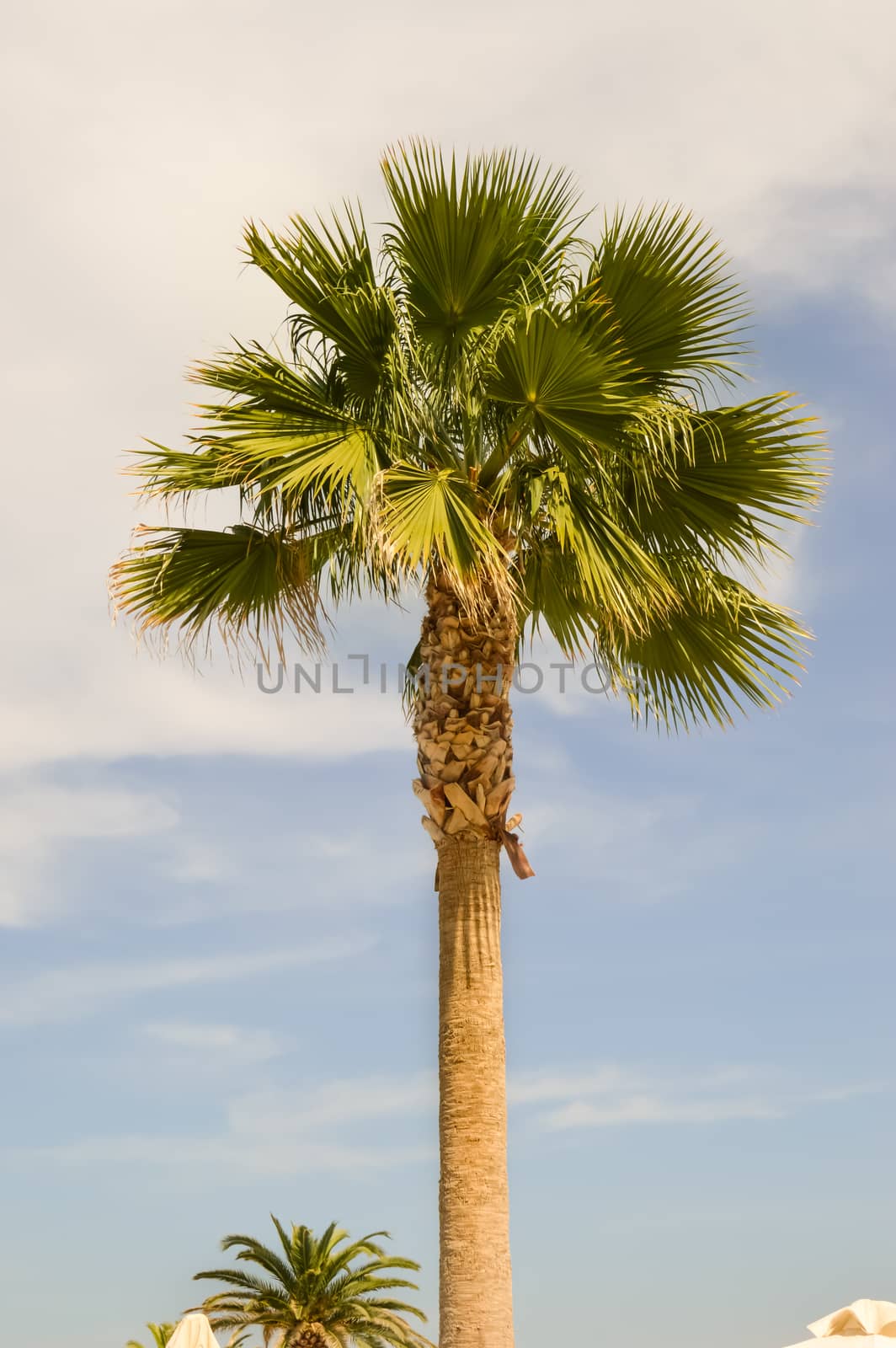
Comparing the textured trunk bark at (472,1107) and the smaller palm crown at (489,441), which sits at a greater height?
the smaller palm crown at (489,441)

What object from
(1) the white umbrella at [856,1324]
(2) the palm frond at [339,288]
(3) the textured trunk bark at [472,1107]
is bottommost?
(1) the white umbrella at [856,1324]

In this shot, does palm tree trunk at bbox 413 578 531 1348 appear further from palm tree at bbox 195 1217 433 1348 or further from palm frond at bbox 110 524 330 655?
palm tree at bbox 195 1217 433 1348

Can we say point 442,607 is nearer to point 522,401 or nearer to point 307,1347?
point 522,401

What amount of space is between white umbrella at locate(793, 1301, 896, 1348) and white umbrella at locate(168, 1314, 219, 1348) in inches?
389

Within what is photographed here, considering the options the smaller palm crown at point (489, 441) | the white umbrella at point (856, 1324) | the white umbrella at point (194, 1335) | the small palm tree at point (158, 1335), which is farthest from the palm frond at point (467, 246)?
the small palm tree at point (158, 1335)

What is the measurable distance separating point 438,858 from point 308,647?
208 centimetres

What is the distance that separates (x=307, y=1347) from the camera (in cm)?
2455

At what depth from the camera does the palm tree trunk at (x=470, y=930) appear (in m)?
9.04

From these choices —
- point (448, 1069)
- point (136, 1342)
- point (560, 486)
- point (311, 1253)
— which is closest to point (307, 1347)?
point (311, 1253)

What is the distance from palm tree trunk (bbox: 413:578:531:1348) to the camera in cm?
904

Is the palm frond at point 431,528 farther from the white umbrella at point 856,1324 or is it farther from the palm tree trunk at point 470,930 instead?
the white umbrella at point 856,1324

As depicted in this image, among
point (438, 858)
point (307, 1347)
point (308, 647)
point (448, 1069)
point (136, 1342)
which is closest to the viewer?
point (448, 1069)

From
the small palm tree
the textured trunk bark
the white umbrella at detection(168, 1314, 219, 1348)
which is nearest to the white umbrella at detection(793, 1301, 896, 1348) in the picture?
the textured trunk bark

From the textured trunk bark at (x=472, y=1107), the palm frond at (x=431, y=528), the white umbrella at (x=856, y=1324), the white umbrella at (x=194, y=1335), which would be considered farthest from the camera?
the white umbrella at (x=194, y=1335)
